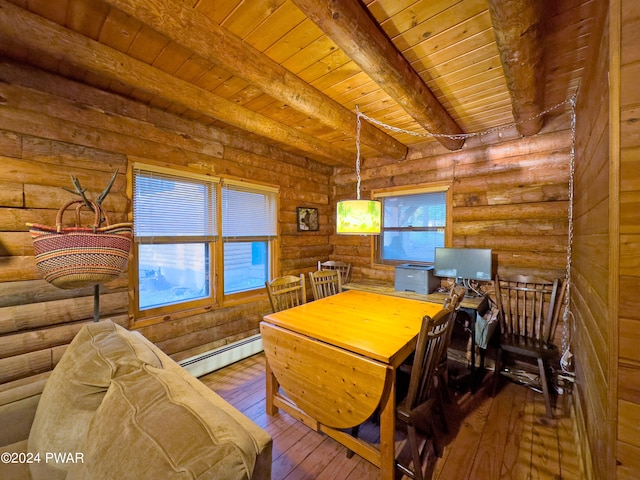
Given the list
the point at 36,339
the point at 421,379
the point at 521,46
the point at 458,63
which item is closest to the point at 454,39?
the point at 458,63

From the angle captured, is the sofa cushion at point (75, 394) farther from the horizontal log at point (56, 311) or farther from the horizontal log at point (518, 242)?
the horizontal log at point (518, 242)

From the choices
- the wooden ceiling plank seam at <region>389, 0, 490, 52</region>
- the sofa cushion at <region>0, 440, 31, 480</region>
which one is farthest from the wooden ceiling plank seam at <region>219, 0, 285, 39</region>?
the sofa cushion at <region>0, 440, 31, 480</region>

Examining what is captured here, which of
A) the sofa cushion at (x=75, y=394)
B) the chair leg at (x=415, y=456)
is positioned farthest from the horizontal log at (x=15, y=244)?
the chair leg at (x=415, y=456)

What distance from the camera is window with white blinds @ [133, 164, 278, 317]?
2.33 meters

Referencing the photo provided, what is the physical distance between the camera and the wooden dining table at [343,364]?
4.64 feet

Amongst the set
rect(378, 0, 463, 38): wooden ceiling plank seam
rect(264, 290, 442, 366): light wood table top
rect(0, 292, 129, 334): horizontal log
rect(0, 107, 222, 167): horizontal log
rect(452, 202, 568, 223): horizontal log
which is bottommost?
rect(264, 290, 442, 366): light wood table top

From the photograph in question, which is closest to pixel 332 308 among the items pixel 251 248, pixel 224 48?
pixel 251 248

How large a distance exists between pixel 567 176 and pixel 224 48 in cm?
298

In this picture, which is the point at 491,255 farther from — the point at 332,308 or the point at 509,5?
the point at 509,5

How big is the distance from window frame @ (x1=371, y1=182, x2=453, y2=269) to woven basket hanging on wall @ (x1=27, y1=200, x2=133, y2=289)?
2.97 m

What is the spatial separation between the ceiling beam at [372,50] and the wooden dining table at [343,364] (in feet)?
5.20

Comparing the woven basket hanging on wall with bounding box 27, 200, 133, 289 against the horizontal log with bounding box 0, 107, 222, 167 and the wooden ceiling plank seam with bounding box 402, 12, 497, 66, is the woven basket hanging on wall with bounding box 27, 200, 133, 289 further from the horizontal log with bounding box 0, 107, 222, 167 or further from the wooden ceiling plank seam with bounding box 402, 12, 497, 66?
the wooden ceiling plank seam with bounding box 402, 12, 497, 66

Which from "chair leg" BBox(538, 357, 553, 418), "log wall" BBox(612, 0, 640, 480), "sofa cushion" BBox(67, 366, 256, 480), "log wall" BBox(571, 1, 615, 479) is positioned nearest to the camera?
"sofa cushion" BBox(67, 366, 256, 480)

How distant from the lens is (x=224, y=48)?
150cm
